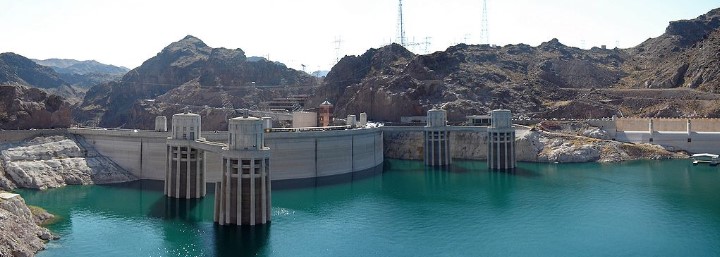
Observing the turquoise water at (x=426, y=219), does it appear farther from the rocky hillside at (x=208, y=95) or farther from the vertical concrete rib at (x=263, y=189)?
the rocky hillside at (x=208, y=95)

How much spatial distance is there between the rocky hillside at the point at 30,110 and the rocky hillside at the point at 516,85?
68.4 metres

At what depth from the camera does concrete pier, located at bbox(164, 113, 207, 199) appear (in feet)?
247

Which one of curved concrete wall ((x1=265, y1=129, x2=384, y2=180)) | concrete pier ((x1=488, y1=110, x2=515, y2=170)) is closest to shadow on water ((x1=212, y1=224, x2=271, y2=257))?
curved concrete wall ((x1=265, y1=129, x2=384, y2=180))

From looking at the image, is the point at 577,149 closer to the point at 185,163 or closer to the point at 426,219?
the point at 426,219

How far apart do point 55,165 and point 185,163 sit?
24.8 m

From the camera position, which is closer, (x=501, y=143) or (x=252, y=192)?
(x=252, y=192)

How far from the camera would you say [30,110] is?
323 ft

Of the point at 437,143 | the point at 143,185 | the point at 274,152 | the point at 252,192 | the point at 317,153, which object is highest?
the point at 437,143

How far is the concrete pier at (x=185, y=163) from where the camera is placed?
247 ft

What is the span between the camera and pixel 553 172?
336 ft

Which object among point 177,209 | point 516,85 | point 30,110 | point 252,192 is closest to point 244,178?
point 252,192

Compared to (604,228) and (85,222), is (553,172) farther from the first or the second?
(85,222)

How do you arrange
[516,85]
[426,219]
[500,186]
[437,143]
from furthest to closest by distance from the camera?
1. [516,85]
2. [437,143]
3. [500,186]
4. [426,219]

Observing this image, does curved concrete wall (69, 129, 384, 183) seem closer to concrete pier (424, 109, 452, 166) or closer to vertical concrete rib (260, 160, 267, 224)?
concrete pier (424, 109, 452, 166)
